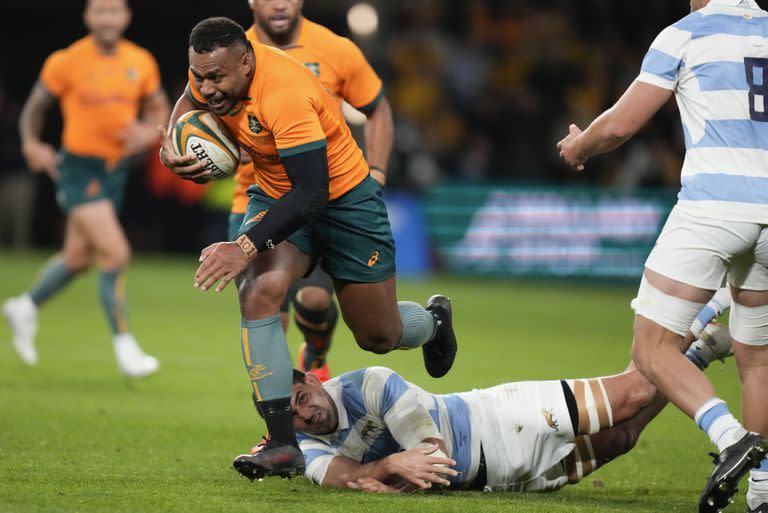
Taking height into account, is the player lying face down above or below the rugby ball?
below

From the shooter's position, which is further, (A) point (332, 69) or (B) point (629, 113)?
(A) point (332, 69)

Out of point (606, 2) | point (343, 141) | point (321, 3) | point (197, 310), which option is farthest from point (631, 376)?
point (321, 3)

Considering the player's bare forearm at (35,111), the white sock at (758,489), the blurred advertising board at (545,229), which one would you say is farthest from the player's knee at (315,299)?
the blurred advertising board at (545,229)

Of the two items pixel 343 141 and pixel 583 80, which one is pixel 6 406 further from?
pixel 583 80

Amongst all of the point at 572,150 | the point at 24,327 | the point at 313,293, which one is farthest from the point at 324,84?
the point at 24,327

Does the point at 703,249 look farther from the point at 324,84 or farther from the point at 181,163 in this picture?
the point at 324,84

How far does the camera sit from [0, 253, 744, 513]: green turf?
5.30 meters

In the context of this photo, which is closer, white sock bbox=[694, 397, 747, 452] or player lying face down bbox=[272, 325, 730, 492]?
white sock bbox=[694, 397, 747, 452]

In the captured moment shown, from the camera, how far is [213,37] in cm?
539

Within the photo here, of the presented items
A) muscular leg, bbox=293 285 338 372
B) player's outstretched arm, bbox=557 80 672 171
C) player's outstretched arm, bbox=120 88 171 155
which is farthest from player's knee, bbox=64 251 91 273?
player's outstretched arm, bbox=557 80 672 171

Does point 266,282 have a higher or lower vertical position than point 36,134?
lower

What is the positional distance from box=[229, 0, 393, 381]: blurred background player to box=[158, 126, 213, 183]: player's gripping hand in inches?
55.0

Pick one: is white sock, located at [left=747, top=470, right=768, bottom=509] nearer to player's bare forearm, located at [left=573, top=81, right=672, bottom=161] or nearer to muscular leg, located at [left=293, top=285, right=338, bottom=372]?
player's bare forearm, located at [left=573, top=81, right=672, bottom=161]

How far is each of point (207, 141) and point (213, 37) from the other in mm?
533
